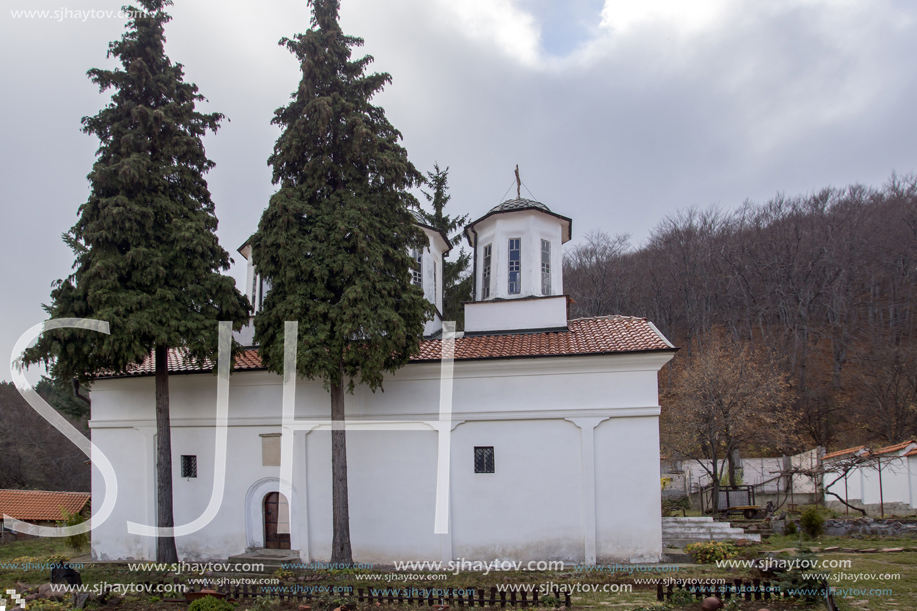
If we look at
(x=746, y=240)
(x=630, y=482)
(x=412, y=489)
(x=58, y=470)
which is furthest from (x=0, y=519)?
(x=746, y=240)

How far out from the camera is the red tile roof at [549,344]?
11.9 metres

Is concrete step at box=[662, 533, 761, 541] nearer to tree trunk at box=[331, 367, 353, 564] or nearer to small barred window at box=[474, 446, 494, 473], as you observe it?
small barred window at box=[474, 446, 494, 473]

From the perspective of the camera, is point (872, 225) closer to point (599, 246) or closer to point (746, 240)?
point (746, 240)

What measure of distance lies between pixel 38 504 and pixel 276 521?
11.0 meters

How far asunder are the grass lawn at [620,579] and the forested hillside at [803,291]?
53.9ft

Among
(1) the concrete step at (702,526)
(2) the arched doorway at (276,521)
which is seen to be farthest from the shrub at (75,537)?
(1) the concrete step at (702,526)

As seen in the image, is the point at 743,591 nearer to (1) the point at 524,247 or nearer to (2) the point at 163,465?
(1) the point at 524,247

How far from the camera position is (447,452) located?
12148 millimetres

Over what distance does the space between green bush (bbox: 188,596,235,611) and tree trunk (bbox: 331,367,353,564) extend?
3058mm

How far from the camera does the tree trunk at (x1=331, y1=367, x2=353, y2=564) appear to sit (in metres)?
10.9

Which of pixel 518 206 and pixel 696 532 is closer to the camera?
pixel 696 532

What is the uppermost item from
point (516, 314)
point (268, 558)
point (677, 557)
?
point (516, 314)

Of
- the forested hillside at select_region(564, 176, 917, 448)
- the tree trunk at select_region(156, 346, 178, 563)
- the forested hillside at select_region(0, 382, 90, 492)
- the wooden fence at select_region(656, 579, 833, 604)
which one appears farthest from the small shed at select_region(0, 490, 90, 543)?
the forested hillside at select_region(564, 176, 917, 448)

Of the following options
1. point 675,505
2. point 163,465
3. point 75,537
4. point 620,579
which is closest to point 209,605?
point 163,465
